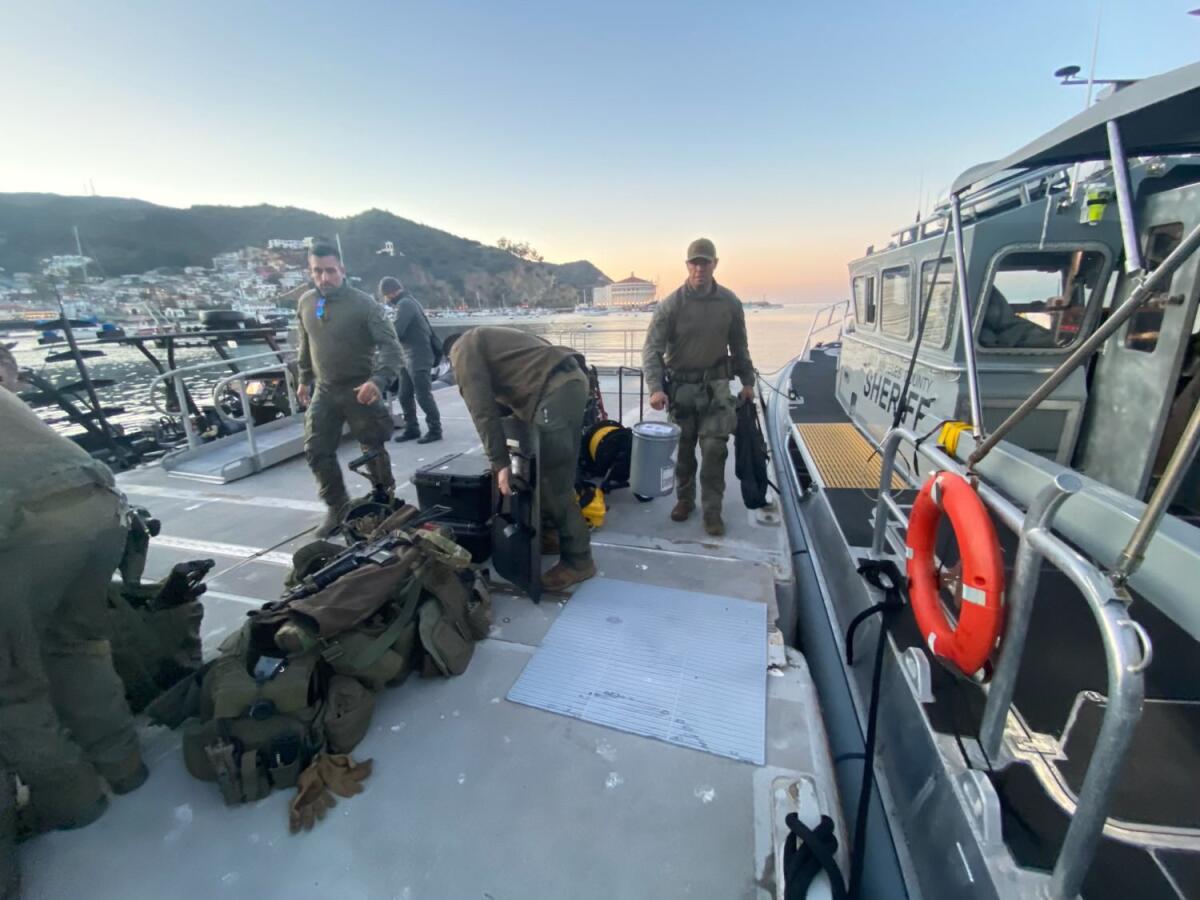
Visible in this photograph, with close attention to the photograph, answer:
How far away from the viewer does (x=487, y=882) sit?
4.69 ft

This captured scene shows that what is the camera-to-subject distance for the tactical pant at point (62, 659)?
1.36 m

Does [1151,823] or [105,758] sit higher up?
[1151,823]

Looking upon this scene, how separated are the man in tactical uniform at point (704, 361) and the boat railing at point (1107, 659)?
203cm

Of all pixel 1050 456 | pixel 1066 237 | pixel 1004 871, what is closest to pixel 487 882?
pixel 1004 871

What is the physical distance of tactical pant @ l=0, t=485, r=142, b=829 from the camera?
1.36m

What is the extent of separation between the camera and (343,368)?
346cm

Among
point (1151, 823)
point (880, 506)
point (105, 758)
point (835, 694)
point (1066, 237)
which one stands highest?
point (1066, 237)

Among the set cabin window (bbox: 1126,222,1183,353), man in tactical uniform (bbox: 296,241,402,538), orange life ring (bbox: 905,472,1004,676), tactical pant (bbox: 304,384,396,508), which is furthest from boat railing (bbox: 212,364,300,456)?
cabin window (bbox: 1126,222,1183,353)

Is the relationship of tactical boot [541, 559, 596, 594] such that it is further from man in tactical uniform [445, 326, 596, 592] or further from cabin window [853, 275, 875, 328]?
cabin window [853, 275, 875, 328]

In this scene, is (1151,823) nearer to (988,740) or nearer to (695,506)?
(988,740)

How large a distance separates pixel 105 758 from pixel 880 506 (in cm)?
318

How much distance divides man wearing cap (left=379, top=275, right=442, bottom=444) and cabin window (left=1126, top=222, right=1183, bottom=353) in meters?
5.72

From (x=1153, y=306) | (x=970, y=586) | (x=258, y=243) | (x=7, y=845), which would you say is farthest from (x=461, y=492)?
(x=258, y=243)

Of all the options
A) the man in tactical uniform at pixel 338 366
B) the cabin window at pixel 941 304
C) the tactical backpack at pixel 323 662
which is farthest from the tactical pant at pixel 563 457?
the cabin window at pixel 941 304
